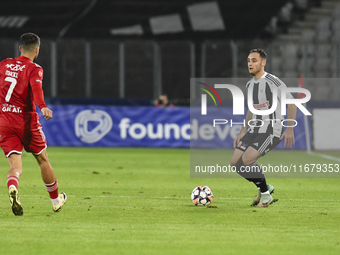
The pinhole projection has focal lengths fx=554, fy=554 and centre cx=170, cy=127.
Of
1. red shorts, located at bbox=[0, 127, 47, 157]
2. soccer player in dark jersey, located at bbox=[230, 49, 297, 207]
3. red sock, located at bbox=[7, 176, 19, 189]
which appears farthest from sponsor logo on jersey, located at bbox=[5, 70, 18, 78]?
soccer player in dark jersey, located at bbox=[230, 49, 297, 207]

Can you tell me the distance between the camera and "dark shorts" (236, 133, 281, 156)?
25.0ft

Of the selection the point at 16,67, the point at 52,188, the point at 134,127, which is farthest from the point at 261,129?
the point at 134,127

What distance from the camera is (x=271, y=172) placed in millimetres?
13281

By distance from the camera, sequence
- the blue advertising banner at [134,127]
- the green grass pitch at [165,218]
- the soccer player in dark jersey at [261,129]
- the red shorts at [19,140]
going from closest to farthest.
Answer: the green grass pitch at [165,218] → the red shorts at [19,140] → the soccer player in dark jersey at [261,129] → the blue advertising banner at [134,127]

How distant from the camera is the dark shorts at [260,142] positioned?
762 centimetres

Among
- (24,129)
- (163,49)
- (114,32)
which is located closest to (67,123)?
(163,49)

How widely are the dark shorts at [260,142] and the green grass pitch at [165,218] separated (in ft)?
2.67

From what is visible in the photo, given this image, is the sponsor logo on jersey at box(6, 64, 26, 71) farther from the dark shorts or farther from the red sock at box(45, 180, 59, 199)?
the dark shorts

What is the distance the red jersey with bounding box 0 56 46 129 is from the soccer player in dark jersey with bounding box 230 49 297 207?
114 inches

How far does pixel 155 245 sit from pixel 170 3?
24.2m

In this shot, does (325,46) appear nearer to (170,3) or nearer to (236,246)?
(170,3)

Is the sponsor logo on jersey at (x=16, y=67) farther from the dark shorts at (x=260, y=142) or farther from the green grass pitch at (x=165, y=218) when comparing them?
the dark shorts at (x=260, y=142)

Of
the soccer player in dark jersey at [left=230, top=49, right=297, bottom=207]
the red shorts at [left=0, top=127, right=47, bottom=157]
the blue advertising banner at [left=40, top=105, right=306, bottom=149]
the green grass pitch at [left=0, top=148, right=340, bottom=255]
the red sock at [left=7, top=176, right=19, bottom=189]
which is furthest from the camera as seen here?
the blue advertising banner at [left=40, top=105, right=306, bottom=149]

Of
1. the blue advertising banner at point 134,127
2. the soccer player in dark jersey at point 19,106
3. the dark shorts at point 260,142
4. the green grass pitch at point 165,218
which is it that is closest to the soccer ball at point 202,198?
the green grass pitch at point 165,218
